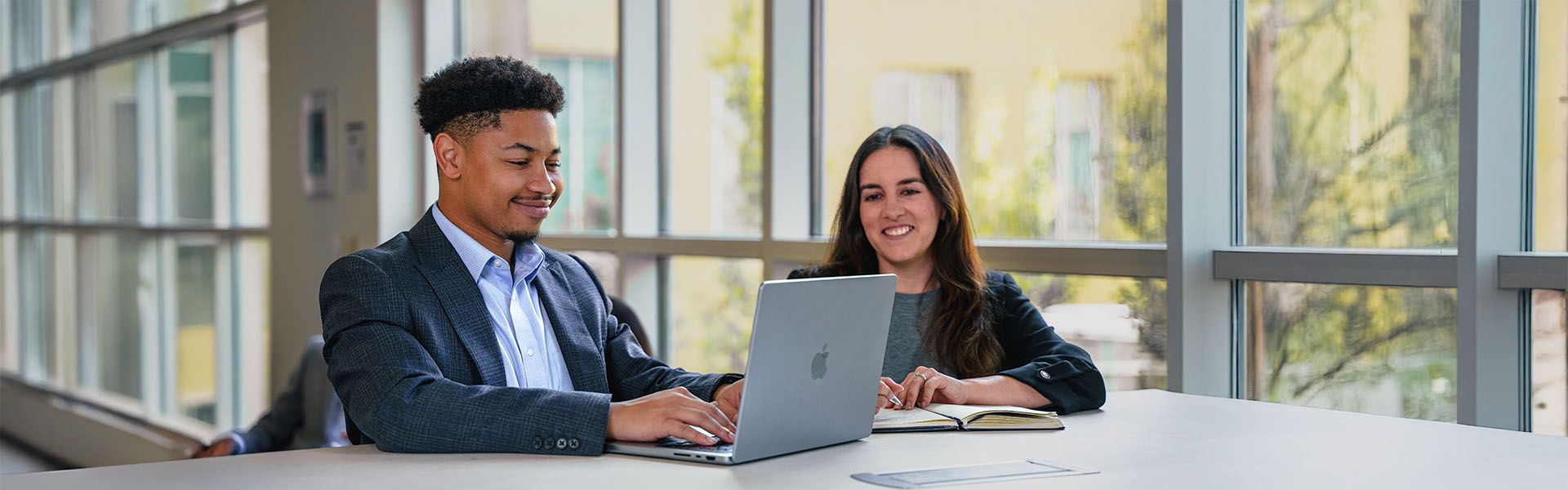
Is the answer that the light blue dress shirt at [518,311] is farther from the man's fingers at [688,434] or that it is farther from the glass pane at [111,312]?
the glass pane at [111,312]

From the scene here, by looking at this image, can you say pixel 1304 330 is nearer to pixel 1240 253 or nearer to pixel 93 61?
pixel 1240 253

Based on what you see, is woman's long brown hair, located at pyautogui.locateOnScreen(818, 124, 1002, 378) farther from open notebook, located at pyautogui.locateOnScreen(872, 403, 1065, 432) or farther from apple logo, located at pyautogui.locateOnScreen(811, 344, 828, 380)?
apple logo, located at pyautogui.locateOnScreen(811, 344, 828, 380)

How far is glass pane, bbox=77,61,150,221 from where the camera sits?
766cm

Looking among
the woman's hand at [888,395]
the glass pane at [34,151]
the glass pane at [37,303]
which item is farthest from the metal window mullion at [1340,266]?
the glass pane at [34,151]

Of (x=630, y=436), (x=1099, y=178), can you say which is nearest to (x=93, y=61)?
(x=1099, y=178)

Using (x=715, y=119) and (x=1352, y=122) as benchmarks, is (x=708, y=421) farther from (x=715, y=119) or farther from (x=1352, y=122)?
(x=715, y=119)

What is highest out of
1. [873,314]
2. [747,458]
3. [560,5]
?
[560,5]

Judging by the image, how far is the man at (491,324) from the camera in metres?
1.62

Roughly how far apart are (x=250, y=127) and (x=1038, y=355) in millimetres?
5234

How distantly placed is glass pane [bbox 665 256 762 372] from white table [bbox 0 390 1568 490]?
2.25m

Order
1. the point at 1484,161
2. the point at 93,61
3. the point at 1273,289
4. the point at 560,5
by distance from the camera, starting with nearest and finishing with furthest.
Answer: the point at 1484,161 < the point at 1273,289 < the point at 560,5 < the point at 93,61

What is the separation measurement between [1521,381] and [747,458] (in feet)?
4.72

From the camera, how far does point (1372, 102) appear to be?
7.78ft

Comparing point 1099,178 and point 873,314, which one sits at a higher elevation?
point 1099,178
